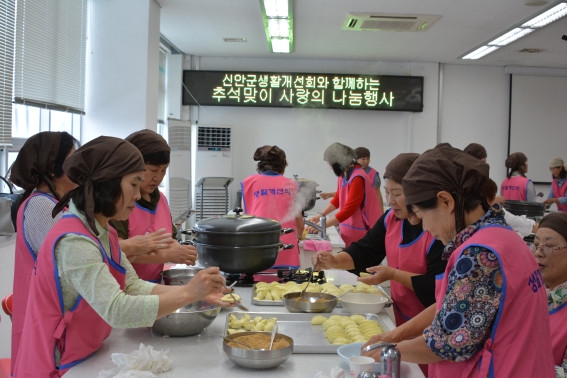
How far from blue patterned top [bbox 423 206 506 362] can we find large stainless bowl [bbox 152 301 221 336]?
90 centimetres

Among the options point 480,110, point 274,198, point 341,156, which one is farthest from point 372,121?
point 274,198

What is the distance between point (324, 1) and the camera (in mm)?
5859

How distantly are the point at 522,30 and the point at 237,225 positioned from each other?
220 inches

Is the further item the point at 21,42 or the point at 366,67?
the point at 366,67

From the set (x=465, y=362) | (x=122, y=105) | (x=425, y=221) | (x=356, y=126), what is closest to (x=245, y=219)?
(x=425, y=221)

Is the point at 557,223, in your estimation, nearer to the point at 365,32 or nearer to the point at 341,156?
the point at 341,156

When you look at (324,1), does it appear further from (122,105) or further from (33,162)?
(33,162)

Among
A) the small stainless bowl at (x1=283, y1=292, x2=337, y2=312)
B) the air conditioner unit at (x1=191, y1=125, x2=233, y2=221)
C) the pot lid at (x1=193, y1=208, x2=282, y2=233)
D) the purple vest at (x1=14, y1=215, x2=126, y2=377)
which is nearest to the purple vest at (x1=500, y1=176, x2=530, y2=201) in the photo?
the air conditioner unit at (x1=191, y1=125, x2=233, y2=221)

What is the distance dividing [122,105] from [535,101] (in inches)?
272

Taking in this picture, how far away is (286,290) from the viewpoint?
105 inches

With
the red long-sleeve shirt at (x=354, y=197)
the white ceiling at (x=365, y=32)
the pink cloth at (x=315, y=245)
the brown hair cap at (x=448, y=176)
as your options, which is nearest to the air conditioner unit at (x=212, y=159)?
the white ceiling at (x=365, y=32)

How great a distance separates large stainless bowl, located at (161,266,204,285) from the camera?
2.73 m

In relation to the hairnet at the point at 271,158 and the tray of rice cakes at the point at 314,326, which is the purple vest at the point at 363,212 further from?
the tray of rice cakes at the point at 314,326

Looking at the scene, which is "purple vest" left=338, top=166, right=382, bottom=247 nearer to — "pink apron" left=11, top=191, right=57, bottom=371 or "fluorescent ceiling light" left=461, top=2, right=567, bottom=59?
"fluorescent ceiling light" left=461, top=2, right=567, bottom=59
